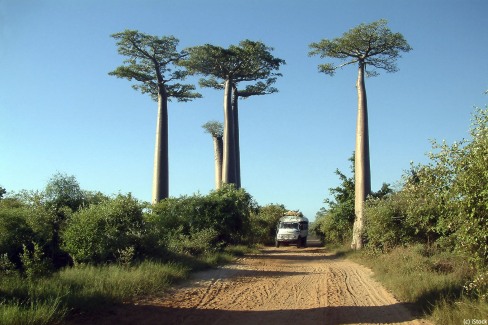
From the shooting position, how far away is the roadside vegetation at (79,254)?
7969 mm

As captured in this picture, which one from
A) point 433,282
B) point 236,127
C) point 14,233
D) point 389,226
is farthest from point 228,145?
point 433,282

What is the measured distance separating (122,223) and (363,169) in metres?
14.2

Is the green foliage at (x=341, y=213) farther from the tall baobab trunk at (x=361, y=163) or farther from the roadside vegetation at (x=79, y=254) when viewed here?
the roadside vegetation at (x=79, y=254)

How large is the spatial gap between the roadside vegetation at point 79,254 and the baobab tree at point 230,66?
41.5 ft

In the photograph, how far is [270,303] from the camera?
9383 millimetres

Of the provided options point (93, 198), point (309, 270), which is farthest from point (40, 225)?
point (309, 270)

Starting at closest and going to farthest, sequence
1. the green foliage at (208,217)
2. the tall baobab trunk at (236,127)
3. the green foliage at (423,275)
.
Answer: the green foliage at (423,275)
the green foliage at (208,217)
the tall baobab trunk at (236,127)

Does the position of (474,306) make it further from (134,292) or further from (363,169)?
(363,169)

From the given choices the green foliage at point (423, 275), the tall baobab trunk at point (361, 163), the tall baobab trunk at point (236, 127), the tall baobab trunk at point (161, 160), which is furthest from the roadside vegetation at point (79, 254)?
the tall baobab trunk at point (236, 127)

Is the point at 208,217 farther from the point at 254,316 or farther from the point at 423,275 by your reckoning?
the point at 254,316

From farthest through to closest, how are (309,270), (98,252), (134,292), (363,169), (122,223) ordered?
(363,169)
(309,270)
(122,223)
(98,252)
(134,292)

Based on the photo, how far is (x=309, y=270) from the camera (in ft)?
51.9

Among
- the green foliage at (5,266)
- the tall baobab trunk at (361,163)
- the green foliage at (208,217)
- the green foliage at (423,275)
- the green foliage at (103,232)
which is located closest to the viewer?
the green foliage at (423,275)

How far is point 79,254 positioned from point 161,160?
1758 cm
